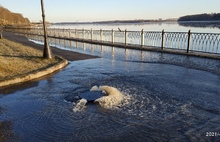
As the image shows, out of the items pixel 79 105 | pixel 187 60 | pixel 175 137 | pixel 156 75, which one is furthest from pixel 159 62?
pixel 175 137

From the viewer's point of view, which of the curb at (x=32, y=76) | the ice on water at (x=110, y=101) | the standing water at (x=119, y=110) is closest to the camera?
the standing water at (x=119, y=110)

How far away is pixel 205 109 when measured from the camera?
6.06m


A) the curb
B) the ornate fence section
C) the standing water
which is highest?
the ornate fence section

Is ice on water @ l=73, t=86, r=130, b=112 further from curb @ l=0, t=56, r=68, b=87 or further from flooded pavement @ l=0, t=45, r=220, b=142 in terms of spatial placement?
curb @ l=0, t=56, r=68, b=87

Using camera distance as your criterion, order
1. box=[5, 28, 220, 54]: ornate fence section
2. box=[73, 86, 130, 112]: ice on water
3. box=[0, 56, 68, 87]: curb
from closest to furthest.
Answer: box=[73, 86, 130, 112]: ice on water → box=[0, 56, 68, 87]: curb → box=[5, 28, 220, 54]: ornate fence section

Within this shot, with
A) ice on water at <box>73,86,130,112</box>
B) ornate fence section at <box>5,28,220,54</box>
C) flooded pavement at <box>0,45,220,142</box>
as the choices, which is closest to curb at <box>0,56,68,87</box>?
flooded pavement at <box>0,45,220,142</box>

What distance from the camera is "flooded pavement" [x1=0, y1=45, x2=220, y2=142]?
16.0ft

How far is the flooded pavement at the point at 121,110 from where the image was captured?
16.0ft

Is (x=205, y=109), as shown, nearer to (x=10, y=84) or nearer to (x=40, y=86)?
(x=40, y=86)

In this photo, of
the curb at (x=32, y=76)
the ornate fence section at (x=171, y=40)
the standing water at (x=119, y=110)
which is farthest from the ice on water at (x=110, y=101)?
the ornate fence section at (x=171, y=40)

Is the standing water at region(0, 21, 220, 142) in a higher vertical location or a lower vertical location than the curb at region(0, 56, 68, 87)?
lower

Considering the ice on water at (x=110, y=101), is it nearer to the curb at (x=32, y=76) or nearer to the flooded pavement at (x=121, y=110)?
the flooded pavement at (x=121, y=110)

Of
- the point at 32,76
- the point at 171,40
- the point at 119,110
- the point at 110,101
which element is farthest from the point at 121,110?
the point at 171,40

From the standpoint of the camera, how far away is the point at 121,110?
612 centimetres
